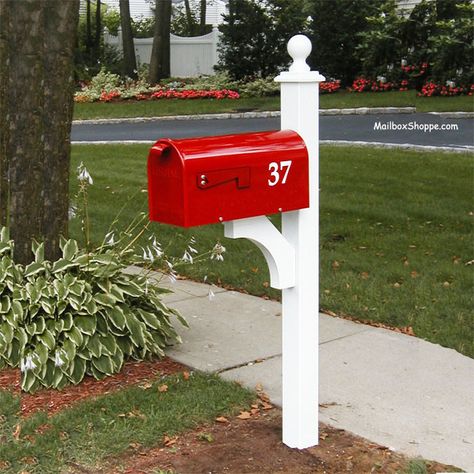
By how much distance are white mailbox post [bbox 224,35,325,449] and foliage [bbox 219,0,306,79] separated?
2162 cm

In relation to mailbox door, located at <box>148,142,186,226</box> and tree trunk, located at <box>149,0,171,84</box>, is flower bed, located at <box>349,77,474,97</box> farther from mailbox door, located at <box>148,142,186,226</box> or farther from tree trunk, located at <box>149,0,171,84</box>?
mailbox door, located at <box>148,142,186,226</box>

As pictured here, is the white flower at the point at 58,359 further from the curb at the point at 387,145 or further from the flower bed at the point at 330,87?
the flower bed at the point at 330,87

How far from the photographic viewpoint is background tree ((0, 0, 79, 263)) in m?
4.70

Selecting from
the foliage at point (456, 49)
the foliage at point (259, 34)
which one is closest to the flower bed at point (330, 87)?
the foliage at point (259, 34)

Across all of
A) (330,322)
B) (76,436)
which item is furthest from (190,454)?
(330,322)

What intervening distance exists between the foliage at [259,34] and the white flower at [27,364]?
21.2 m

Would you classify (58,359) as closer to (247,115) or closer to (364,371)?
(364,371)

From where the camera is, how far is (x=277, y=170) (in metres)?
3.30

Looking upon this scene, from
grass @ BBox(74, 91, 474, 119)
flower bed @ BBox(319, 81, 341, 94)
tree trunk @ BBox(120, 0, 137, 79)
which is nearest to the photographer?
grass @ BBox(74, 91, 474, 119)

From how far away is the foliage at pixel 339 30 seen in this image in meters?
23.0

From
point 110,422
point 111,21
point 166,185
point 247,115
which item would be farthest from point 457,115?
point 111,21

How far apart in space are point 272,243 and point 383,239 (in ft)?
14.5

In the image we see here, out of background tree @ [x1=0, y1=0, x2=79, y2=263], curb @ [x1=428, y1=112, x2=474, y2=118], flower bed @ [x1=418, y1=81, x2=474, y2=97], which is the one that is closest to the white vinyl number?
background tree @ [x1=0, y1=0, x2=79, y2=263]

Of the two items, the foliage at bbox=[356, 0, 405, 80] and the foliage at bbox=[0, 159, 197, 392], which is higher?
the foliage at bbox=[356, 0, 405, 80]
